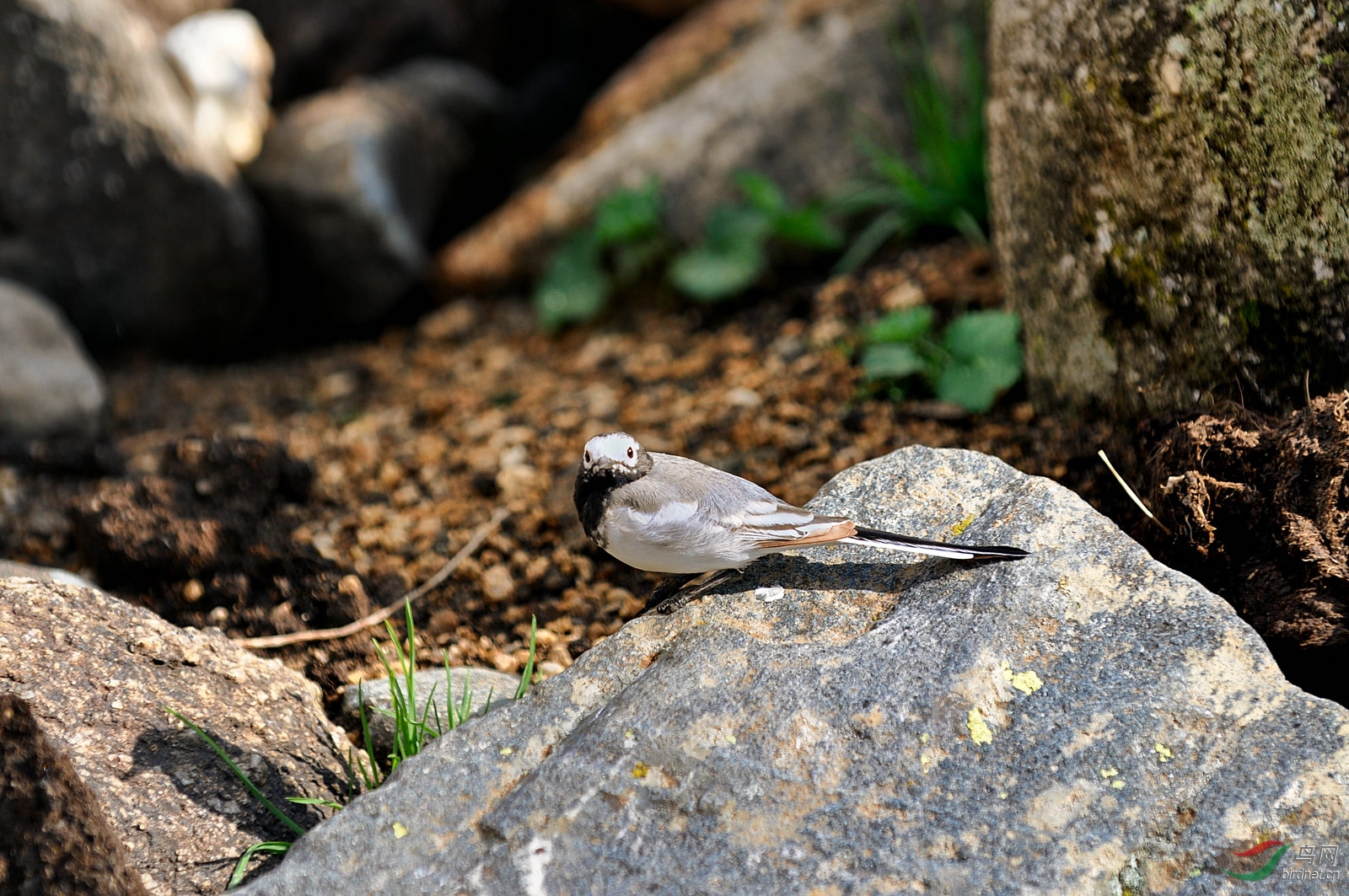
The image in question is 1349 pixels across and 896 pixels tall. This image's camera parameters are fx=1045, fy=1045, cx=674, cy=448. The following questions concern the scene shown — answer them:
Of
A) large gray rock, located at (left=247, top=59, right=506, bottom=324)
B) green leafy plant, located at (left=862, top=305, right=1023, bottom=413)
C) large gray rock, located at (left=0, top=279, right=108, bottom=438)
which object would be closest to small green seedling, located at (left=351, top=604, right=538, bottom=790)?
green leafy plant, located at (left=862, top=305, right=1023, bottom=413)

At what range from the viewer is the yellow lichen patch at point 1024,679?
6.88 ft

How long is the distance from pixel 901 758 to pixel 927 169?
10.6ft

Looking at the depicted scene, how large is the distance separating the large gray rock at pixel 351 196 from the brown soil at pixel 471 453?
0.48 meters

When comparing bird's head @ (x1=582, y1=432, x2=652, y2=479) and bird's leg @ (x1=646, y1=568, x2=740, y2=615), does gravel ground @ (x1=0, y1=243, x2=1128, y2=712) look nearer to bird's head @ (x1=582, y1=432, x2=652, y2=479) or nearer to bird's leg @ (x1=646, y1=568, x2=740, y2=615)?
bird's leg @ (x1=646, y1=568, x2=740, y2=615)

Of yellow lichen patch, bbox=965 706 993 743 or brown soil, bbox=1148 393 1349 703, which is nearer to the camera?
yellow lichen patch, bbox=965 706 993 743

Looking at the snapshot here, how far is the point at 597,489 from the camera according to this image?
8.07 ft

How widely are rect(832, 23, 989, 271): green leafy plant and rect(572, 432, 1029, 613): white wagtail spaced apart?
236 cm

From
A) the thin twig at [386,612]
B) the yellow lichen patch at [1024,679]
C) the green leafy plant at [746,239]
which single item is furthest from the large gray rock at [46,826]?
the green leafy plant at [746,239]

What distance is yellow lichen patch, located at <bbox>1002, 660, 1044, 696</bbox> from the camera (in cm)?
210

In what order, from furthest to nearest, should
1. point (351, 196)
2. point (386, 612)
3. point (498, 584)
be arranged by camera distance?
point (351, 196) → point (498, 584) → point (386, 612)

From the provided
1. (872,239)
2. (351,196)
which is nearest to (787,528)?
(872,239)

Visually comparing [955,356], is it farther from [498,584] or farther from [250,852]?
[250,852]

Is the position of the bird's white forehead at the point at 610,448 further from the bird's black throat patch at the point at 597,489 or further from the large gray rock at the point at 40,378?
the large gray rock at the point at 40,378

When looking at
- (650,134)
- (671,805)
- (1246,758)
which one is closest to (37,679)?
(671,805)
